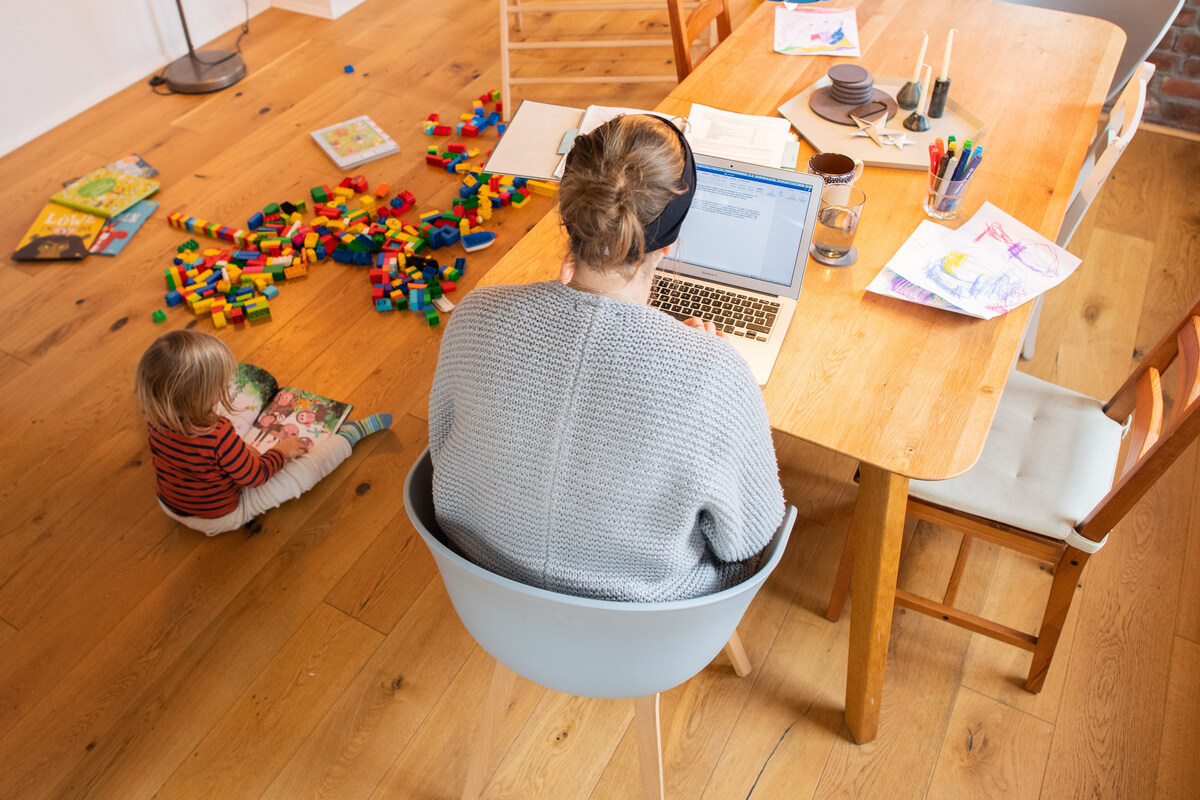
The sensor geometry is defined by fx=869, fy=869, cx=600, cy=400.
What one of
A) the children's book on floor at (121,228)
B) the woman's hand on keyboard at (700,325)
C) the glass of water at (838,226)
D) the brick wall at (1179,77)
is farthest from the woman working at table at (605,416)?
the brick wall at (1179,77)

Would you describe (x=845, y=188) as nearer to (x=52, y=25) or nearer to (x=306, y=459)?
(x=306, y=459)

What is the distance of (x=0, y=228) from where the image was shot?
2.91 meters

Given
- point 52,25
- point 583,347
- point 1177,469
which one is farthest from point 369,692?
point 52,25

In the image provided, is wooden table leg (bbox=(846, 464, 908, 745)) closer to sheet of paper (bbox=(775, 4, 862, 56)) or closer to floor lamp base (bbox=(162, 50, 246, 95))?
sheet of paper (bbox=(775, 4, 862, 56))

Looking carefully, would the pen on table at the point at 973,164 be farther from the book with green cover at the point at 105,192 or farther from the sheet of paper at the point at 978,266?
the book with green cover at the point at 105,192

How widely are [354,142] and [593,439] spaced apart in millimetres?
2548

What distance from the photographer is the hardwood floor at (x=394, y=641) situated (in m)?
1.68

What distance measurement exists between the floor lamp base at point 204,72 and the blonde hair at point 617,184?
2993 mm

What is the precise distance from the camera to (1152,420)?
1512mm

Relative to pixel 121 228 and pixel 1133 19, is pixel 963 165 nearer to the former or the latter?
pixel 1133 19

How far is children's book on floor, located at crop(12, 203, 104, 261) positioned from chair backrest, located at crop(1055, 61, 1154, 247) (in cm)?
283

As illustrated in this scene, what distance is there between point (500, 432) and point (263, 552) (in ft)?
4.01

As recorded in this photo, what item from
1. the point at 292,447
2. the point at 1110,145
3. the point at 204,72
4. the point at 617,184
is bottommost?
the point at 292,447

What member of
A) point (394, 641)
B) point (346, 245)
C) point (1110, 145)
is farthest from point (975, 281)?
point (346, 245)
